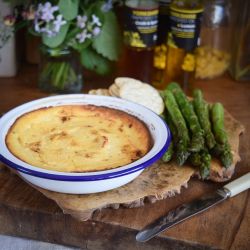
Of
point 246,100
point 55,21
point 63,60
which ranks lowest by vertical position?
point 246,100

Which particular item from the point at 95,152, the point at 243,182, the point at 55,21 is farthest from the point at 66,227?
the point at 55,21

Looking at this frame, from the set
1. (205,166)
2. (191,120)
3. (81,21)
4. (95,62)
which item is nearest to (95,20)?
(81,21)

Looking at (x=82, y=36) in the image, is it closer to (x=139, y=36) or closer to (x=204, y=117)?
(x=139, y=36)

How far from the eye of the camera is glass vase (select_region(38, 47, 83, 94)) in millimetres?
1272

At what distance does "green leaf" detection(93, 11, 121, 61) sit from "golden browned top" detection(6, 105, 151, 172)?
0.33 metres

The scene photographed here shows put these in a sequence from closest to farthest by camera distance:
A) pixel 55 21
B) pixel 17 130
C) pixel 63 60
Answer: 1. pixel 17 130
2. pixel 55 21
3. pixel 63 60

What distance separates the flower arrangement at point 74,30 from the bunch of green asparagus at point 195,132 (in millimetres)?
233

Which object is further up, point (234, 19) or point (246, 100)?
point (234, 19)

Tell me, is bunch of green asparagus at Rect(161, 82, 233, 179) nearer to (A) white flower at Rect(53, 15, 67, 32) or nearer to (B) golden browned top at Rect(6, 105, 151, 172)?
(B) golden browned top at Rect(6, 105, 151, 172)

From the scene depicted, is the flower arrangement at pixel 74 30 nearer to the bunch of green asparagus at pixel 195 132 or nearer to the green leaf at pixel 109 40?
the green leaf at pixel 109 40

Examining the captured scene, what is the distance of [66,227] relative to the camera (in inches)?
33.6

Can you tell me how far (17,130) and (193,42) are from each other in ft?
1.71

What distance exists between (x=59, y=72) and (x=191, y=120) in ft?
1.28

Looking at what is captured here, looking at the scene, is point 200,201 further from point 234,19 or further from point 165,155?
point 234,19
